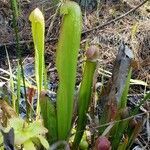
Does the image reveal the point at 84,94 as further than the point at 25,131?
Yes

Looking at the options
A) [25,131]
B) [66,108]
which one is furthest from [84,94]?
[25,131]

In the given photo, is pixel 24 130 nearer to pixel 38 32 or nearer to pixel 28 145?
pixel 28 145

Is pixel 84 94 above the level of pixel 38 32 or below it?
below

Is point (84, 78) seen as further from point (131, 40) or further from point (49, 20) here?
point (49, 20)

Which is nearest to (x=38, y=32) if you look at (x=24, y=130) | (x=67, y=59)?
(x=67, y=59)

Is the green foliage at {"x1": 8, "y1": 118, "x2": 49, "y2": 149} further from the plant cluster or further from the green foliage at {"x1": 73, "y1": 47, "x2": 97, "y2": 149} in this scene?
the green foliage at {"x1": 73, "y1": 47, "x2": 97, "y2": 149}

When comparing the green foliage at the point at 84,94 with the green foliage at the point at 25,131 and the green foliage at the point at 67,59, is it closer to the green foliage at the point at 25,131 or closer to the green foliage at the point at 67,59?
the green foliage at the point at 67,59

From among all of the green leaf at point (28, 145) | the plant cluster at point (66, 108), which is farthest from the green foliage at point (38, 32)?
the green leaf at point (28, 145)

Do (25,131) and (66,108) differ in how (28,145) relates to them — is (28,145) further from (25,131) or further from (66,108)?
(66,108)
